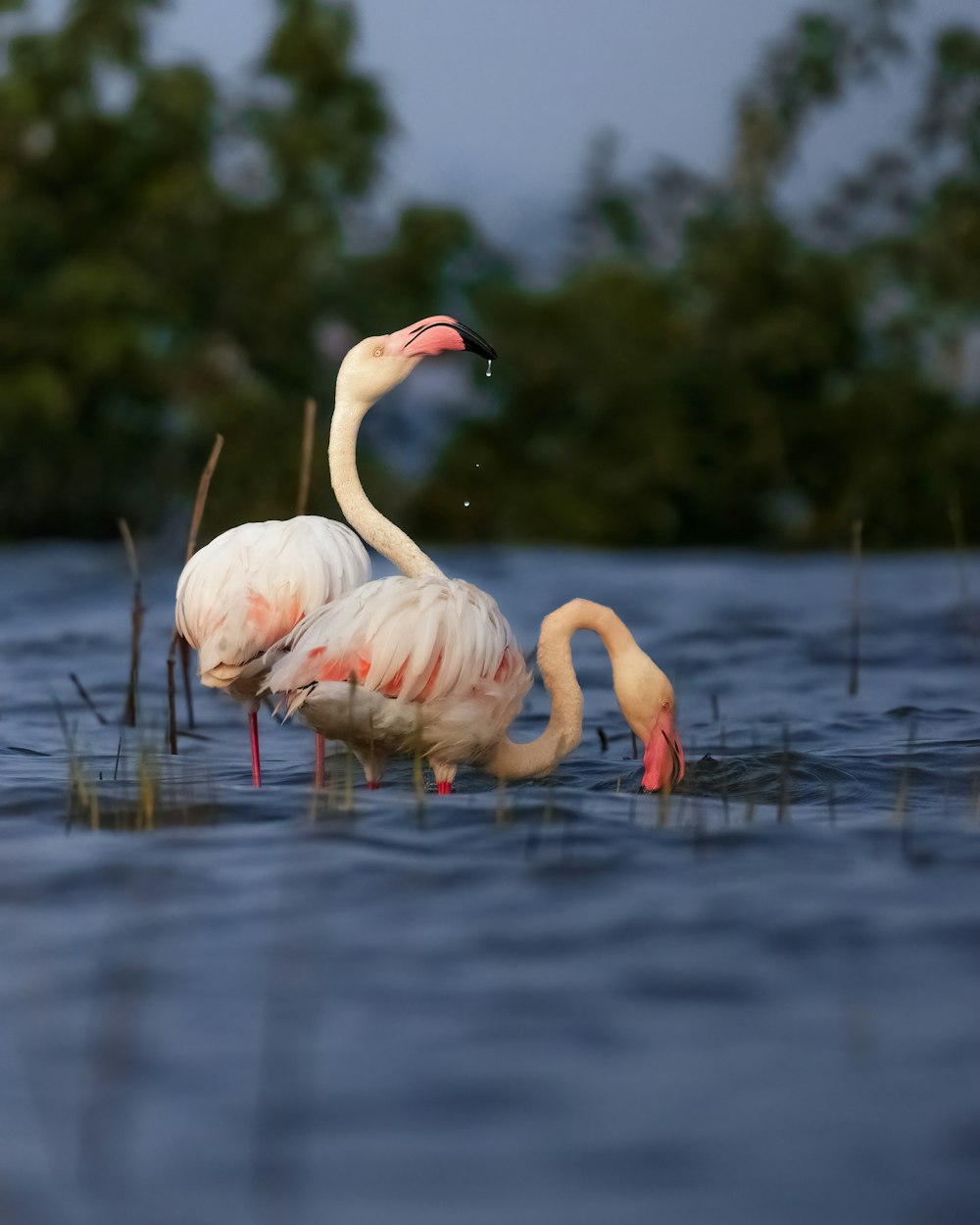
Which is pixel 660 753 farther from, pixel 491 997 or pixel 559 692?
pixel 491 997

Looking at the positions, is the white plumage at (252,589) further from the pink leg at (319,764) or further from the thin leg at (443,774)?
the thin leg at (443,774)

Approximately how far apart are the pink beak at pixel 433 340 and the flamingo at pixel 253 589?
2.50ft

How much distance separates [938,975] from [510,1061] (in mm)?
947

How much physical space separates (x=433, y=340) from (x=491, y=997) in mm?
3364

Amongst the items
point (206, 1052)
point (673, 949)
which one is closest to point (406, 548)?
point (673, 949)

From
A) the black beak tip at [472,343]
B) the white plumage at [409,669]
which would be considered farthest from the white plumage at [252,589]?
the black beak tip at [472,343]

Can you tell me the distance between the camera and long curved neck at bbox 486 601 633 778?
5582 millimetres

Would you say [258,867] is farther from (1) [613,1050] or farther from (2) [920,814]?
(2) [920,814]

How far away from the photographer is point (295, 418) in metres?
29.4

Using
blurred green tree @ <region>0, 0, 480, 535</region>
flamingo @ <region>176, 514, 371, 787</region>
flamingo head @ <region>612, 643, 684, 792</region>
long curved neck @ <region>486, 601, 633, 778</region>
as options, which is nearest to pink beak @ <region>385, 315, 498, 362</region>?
flamingo @ <region>176, 514, 371, 787</region>

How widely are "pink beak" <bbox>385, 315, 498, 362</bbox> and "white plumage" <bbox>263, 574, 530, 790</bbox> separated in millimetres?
1044

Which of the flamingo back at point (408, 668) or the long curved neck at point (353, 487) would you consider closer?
the flamingo back at point (408, 668)

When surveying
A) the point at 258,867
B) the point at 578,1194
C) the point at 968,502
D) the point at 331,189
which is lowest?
the point at 578,1194

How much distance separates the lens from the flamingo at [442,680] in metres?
5.12
